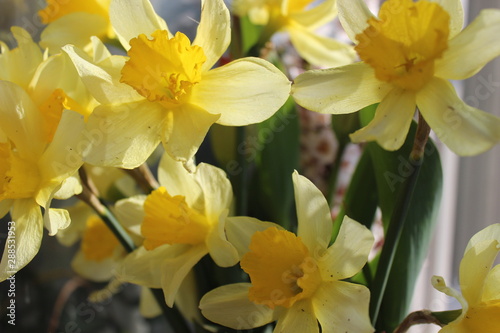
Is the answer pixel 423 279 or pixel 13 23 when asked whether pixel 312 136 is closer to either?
pixel 423 279

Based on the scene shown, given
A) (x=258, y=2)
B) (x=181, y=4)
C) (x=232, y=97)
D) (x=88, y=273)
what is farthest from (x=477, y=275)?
(x=181, y=4)

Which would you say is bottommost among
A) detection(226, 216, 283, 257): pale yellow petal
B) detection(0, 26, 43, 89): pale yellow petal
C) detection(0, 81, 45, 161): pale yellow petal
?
detection(226, 216, 283, 257): pale yellow petal

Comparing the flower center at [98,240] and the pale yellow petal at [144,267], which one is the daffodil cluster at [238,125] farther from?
the flower center at [98,240]

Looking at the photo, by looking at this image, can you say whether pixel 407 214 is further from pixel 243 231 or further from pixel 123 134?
pixel 123 134

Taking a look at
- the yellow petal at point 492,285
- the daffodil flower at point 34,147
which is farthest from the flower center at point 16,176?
the yellow petal at point 492,285

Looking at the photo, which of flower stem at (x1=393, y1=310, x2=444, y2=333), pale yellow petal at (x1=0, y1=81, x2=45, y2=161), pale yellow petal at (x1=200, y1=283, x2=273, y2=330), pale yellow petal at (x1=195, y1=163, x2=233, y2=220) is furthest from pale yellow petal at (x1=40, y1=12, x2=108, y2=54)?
flower stem at (x1=393, y1=310, x2=444, y2=333)

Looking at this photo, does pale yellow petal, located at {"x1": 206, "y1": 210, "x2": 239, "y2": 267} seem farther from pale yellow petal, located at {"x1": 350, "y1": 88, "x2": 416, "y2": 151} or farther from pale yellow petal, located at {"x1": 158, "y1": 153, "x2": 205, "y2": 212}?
pale yellow petal, located at {"x1": 350, "y1": 88, "x2": 416, "y2": 151}
